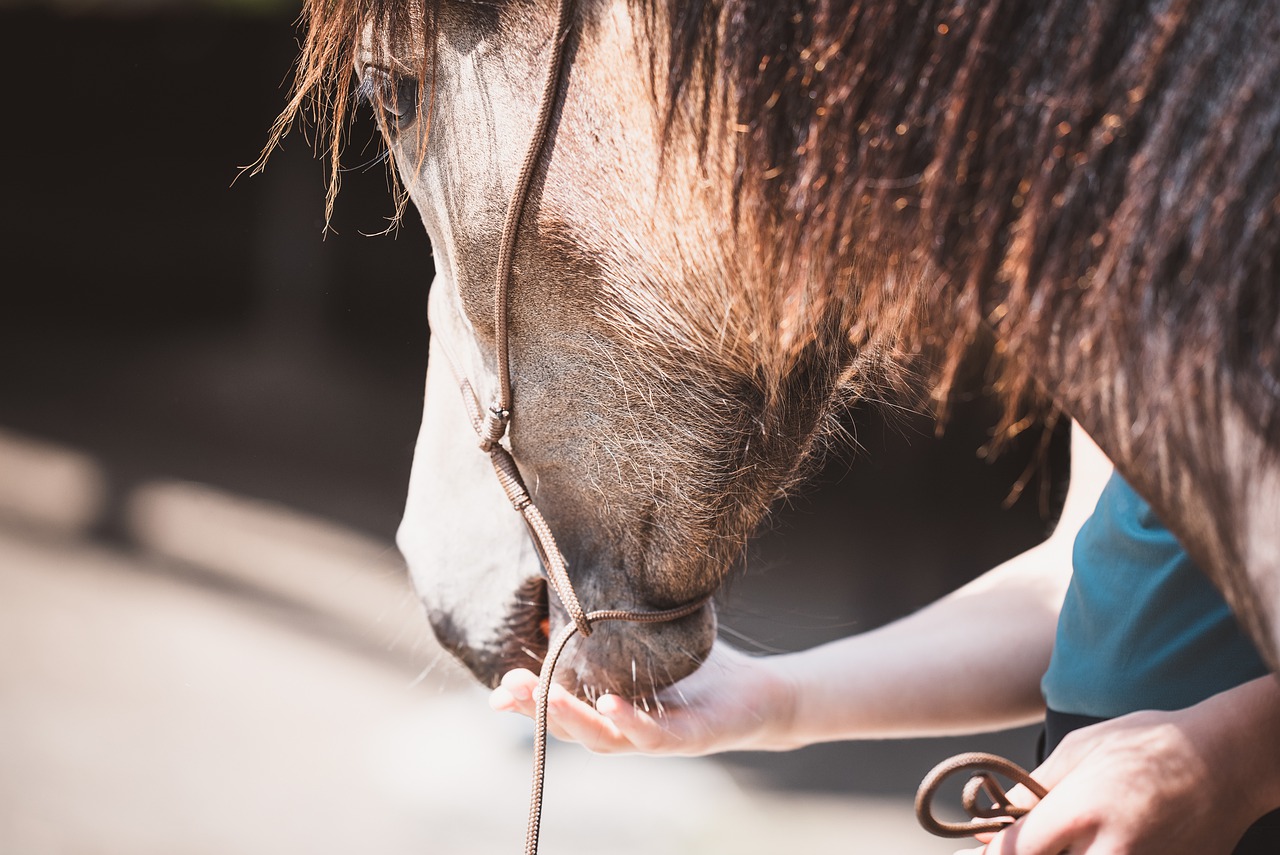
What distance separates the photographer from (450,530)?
720mm

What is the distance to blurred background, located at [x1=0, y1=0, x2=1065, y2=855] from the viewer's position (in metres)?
1.94

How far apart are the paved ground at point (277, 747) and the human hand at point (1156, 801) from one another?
46.9 inches

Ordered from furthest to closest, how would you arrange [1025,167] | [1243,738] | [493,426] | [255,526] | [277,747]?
1. [255,526]
2. [277,747]
3. [493,426]
4. [1243,738]
5. [1025,167]

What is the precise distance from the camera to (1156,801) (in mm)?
530

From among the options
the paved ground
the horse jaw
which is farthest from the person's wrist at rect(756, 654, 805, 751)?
the paved ground

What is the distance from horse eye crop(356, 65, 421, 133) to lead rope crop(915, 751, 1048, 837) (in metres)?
0.43

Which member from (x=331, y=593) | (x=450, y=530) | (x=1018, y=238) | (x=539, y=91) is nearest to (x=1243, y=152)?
(x=1018, y=238)

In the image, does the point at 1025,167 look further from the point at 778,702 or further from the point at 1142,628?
the point at 778,702

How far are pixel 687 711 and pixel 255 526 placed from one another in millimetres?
2509

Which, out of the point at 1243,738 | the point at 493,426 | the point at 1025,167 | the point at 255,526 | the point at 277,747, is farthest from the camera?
the point at 255,526

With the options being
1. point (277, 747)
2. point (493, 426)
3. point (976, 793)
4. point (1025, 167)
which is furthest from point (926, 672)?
point (277, 747)

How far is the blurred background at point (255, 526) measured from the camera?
194cm

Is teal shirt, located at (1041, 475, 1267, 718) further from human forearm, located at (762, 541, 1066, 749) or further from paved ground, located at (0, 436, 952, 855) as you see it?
paved ground, located at (0, 436, 952, 855)

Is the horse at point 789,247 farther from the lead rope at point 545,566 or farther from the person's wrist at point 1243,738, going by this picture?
the person's wrist at point 1243,738
